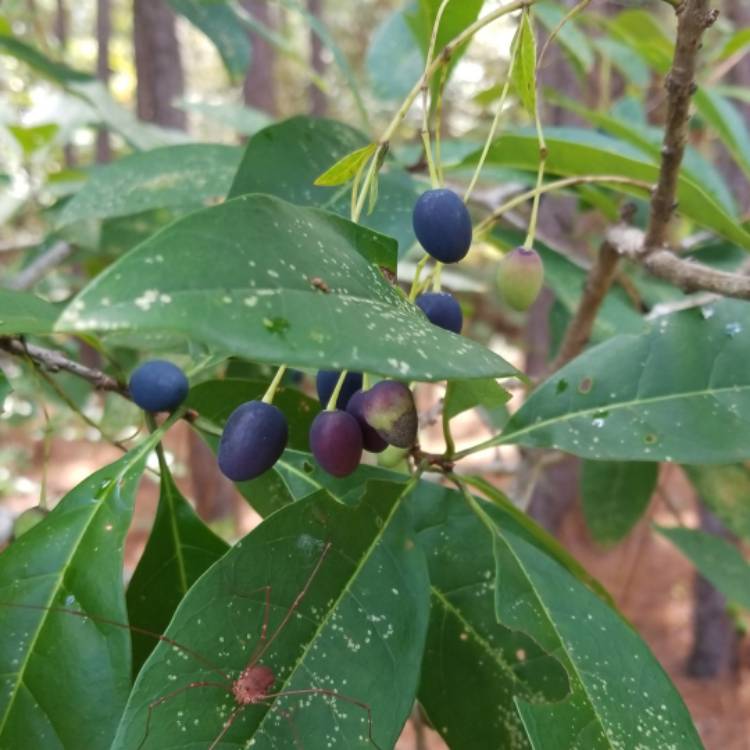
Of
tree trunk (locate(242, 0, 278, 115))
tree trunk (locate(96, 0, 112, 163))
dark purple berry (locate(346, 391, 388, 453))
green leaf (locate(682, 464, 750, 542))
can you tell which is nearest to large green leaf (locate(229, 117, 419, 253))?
dark purple berry (locate(346, 391, 388, 453))

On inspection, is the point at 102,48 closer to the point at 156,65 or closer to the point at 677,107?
the point at 156,65

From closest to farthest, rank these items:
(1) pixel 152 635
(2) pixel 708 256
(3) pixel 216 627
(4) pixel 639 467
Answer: (3) pixel 216 627 < (1) pixel 152 635 < (2) pixel 708 256 < (4) pixel 639 467

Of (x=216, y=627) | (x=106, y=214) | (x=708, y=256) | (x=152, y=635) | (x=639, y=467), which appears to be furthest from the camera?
(x=639, y=467)

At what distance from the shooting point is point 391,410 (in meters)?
0.52

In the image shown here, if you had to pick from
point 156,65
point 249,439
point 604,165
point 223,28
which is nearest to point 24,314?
point 249,439

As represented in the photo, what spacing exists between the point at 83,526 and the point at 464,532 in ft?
1.03

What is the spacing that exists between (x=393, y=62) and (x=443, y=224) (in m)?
0.95

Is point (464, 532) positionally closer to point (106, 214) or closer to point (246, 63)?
point (106, 214)

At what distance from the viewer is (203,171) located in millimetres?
1038

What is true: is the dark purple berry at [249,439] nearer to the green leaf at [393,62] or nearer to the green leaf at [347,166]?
the green leaf at [347,166]

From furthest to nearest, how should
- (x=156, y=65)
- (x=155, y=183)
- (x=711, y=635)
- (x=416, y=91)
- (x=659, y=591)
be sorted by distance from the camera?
(x=659, y=591) → (x=711, y=635) → (x=156, y=65) → (x=155, y=183) → (x=416, y=91)

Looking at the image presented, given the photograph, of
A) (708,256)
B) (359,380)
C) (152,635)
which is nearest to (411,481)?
(359,380)

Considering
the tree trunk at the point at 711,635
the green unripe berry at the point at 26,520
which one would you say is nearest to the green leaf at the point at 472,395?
the green unripe berry at the point at 26,520

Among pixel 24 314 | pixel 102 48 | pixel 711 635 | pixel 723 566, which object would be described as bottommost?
pixel 711 635
